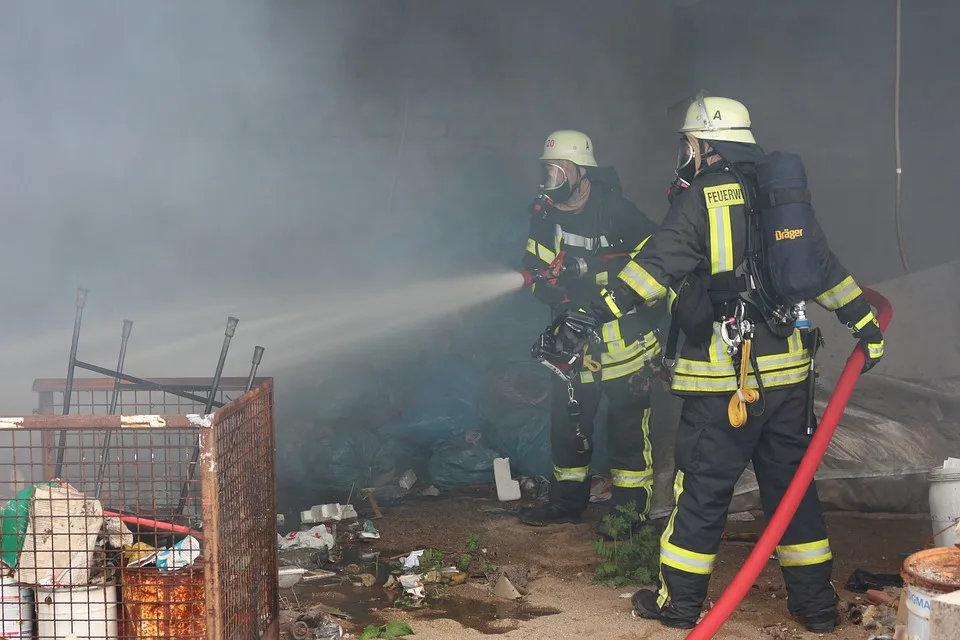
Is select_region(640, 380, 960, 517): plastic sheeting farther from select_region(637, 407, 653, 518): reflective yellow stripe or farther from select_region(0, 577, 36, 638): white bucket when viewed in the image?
select_region(0, 577, 36, 638): white bucket

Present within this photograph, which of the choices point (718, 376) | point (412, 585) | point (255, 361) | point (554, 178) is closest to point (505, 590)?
point (412, 585)

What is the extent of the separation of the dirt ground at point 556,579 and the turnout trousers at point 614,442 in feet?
0.78

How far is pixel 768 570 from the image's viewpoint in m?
4.86

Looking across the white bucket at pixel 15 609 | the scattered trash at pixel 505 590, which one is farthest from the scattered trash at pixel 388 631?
the white bucket at pixel 15 609

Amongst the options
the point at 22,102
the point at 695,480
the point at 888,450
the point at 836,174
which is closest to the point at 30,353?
the point at 22,102

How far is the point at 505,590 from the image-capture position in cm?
468

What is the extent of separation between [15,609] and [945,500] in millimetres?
3475

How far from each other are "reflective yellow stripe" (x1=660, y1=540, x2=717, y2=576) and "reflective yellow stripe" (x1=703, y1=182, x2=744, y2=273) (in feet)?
3.62

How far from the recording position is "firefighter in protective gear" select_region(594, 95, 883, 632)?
12.8 ft

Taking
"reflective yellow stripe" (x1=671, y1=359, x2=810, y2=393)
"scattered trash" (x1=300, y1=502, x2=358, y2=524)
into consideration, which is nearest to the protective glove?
"reflective yellow stripe" (x1=671, y1=359, x2=810, y2=393)

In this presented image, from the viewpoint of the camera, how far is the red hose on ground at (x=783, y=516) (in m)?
3.39

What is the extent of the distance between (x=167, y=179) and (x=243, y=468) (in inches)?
157

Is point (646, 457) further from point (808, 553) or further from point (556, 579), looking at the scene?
point (808, 553)

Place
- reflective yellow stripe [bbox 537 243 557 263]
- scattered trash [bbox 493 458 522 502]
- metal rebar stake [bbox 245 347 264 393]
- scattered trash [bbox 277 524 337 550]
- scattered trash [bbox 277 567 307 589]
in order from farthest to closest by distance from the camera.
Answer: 1. scattered trash [bbox 493 458 522 502]
2. reflective yellow stripe [bbox 537 243 557 263]
3. scattered trash [bbox 277 524 337 550]
4. scattered trash [bbox 277 567 307 589]
5. metal rebar stake [bbox 245 347 264 393]
